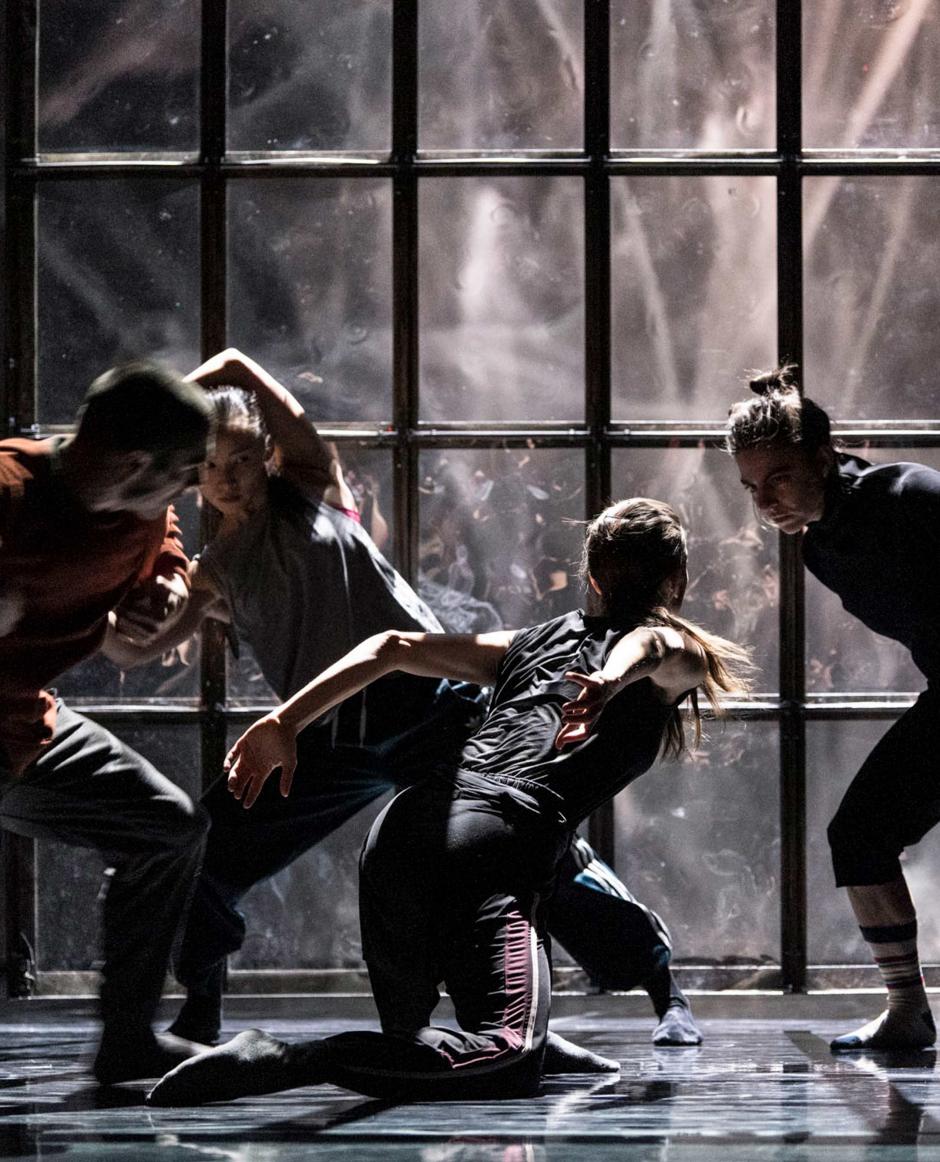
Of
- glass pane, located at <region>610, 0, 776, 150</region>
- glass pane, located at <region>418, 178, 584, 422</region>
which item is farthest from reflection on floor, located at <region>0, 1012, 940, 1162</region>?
glass pane, located at <region>610, 0, 776, 150</region>

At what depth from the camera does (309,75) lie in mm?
3477

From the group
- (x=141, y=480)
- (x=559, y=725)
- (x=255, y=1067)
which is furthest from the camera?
(x=559, y=725)

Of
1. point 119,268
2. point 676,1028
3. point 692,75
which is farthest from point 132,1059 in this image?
point 692,75

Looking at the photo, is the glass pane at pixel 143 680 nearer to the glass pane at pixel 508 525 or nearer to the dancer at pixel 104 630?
the glass pane at pixel 508 525

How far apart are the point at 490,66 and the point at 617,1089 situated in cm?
229

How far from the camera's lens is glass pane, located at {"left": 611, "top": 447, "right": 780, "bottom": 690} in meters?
3.47

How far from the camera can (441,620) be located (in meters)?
3.44

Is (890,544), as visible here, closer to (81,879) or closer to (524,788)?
(524,788)

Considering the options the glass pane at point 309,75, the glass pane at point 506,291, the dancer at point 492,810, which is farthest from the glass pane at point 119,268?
the dancer at point 492,810

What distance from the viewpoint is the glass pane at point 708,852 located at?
344 centimetres

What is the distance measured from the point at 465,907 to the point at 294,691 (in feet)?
2.35

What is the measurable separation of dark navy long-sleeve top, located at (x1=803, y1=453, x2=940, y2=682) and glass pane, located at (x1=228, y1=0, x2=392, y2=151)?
1.47 meters

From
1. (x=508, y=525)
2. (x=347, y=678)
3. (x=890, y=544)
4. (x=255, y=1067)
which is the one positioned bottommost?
(x=255, y=1067)

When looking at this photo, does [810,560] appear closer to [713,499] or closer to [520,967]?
[713,499]
